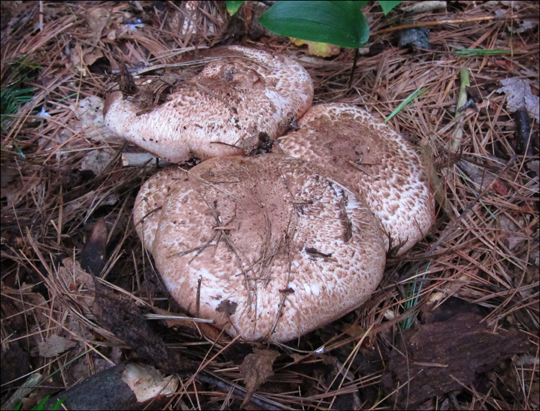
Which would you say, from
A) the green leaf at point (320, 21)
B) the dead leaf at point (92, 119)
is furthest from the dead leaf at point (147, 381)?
the green leaf at point (320, 21)

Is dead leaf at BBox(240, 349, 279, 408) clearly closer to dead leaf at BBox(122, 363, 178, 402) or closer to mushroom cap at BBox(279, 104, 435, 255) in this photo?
dead leaf at BBox(122, 363, 178, 402)

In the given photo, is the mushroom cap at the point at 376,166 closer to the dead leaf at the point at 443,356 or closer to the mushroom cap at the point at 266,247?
the mushroom cap at the point at 266,247

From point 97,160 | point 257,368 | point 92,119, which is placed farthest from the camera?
point 92,119

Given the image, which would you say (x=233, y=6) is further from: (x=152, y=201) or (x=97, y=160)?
(x=152, y=201)

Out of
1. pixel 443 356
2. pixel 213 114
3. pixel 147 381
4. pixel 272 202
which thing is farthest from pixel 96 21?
pixel 443 356

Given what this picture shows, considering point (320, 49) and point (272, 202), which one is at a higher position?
point (320, 49)

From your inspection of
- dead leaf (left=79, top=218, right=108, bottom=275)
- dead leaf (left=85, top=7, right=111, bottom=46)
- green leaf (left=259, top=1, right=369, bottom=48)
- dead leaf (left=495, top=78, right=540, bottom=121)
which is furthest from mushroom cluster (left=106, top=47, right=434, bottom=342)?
dead leaf (left=85, top=7, right=111, bottom=46)
